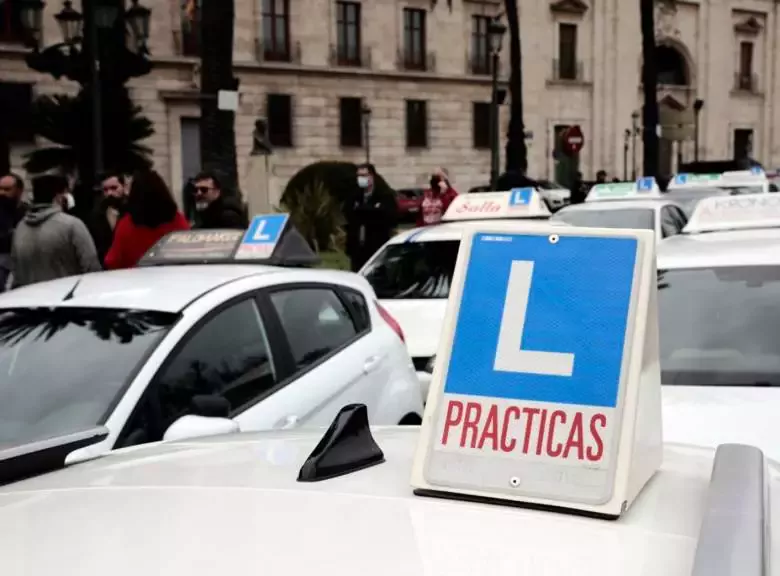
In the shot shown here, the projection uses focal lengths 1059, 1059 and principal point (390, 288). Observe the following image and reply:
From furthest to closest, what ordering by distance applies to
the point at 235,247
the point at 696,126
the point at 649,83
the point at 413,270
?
the point at 696,126 < the point at 649,83 < the point at 413,270 < the point at 235,247

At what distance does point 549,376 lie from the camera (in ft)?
6.26

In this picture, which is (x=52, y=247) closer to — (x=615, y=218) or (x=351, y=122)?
(x=615, y=218)

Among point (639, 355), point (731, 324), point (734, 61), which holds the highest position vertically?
point (734, 61)

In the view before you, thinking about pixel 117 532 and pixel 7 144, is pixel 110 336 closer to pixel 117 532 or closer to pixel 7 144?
pixel 117 532

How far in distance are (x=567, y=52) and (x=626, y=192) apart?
34.7 metres

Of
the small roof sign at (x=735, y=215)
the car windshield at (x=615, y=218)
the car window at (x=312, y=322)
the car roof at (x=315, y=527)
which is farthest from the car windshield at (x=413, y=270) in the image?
the car roof at (x=315, y=527)

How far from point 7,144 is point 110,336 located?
30604 mm

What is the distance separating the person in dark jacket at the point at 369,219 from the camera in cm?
1283

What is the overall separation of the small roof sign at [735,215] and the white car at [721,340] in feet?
5.69

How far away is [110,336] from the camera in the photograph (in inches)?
164

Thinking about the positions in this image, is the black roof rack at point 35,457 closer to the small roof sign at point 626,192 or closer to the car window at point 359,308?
the car window at point 359,308

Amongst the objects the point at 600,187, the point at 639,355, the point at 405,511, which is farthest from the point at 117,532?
the point at 600,187

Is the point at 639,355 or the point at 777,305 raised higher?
the point at 639,355

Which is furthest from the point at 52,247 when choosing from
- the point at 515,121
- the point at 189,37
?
the point at 189,37
